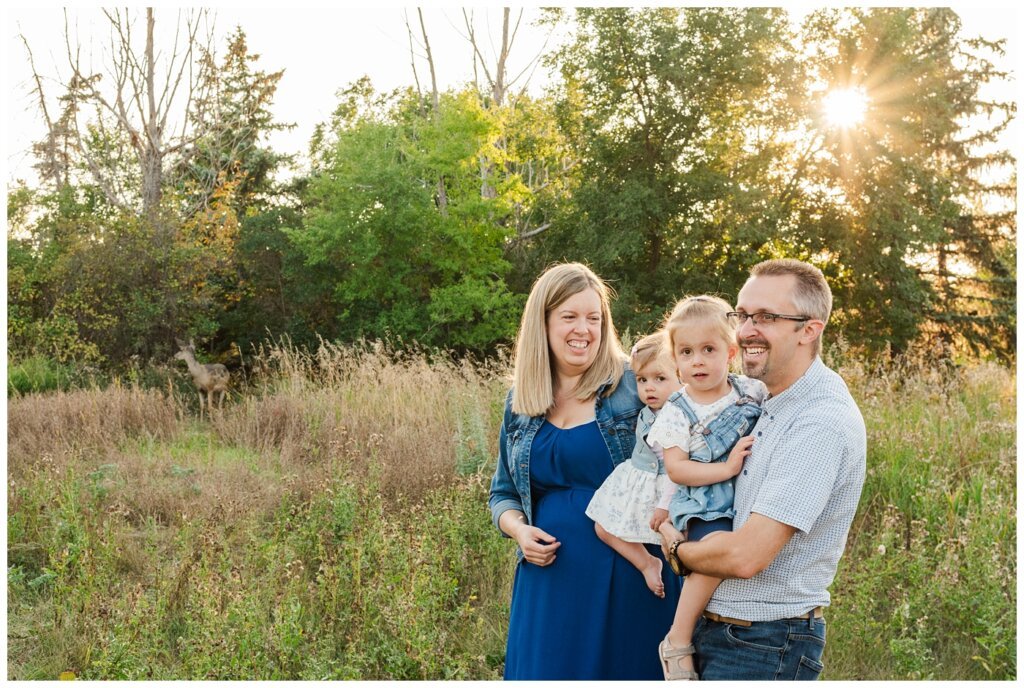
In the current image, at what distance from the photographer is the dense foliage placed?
16.8 meters

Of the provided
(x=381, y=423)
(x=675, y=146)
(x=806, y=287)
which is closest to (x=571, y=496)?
(x=806, y=287)

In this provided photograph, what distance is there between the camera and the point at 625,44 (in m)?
18.0

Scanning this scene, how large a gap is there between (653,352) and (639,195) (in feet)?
50.5

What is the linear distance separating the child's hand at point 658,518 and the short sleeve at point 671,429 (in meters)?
0.19

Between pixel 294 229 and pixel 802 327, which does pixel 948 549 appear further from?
pixel 294 229

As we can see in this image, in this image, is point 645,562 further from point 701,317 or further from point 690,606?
point 701,317

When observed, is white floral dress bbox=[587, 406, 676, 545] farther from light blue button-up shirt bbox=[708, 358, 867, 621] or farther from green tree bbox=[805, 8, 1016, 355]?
green tree bbox=[805, 8, 1016, 355]

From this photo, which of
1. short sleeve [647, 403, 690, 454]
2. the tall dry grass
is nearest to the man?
short sleeve [647, 403, 690, 454]

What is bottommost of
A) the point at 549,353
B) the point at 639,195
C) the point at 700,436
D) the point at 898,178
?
the point at 700,436

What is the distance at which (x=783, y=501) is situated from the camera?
2.04m

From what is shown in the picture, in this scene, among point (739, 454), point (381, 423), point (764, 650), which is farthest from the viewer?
point (381, 423)

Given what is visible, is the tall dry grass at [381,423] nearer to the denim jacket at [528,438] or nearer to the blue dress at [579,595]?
the denim jacket at [528,438]

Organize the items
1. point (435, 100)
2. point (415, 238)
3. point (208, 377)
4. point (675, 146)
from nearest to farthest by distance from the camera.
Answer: point (208, 377) < point (415, 238) < point (675, 146) < point (435, 100)

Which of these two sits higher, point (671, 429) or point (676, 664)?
point (671, 429)
